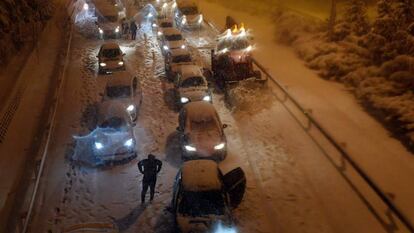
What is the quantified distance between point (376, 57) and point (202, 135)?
1265 centimetres

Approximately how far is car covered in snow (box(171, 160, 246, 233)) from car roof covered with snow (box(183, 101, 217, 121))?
4.36 meters

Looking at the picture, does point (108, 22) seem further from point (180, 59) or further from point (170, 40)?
point (180, 59)

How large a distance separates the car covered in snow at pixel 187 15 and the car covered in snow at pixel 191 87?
47.2 feet

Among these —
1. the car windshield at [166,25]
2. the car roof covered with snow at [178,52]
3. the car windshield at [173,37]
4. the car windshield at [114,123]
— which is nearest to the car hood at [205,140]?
the car windshield at [114,123]

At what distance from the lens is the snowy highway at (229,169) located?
13258 millimetres

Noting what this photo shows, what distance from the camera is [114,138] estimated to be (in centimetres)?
1672

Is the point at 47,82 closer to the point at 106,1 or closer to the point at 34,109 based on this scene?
the point at 34,109

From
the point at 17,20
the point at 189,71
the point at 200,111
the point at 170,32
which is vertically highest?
the point at 200,111

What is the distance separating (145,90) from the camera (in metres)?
23.8

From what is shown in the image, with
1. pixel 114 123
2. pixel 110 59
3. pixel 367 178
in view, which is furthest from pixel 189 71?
pixel 367 178

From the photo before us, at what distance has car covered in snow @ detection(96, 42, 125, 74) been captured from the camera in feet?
86.0

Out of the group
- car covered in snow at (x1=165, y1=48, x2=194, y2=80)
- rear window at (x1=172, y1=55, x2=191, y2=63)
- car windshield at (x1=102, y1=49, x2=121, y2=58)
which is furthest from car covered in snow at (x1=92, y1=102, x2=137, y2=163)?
car windshield at (x1=102, y1=49, x2=121, y2=58)

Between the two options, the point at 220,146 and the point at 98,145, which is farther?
the point at 98,145

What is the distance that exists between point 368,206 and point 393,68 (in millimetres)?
10699
